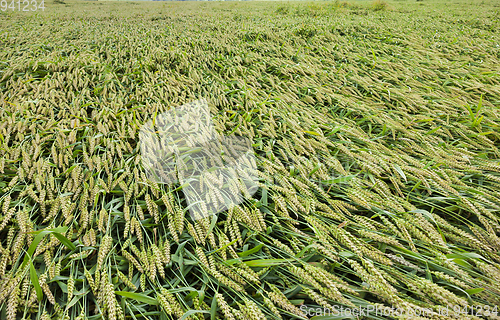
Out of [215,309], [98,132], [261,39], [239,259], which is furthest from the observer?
[261,39]

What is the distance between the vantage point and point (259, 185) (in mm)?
1298

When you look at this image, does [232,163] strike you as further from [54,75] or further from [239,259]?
[54,75]

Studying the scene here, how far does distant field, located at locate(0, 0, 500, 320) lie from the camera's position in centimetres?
90

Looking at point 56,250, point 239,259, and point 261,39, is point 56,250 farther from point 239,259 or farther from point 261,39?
point 261,39

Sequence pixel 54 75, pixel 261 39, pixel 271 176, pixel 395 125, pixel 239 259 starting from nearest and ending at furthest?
pixel 239 259
pixel 271 176
pixel 395 125
pixel 54 75
pixel 261 39

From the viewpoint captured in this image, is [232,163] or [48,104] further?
[48,104]

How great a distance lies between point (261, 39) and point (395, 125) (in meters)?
2.83

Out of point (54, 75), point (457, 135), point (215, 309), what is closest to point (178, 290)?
point (215, 309)

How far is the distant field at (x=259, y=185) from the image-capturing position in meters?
0.90

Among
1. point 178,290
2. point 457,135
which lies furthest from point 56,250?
point 457,135

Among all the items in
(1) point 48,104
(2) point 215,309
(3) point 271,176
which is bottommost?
(2) point 215,309

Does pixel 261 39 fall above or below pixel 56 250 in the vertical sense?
above

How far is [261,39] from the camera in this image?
391 cm

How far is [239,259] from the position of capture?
1.00 meters
